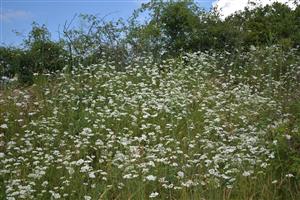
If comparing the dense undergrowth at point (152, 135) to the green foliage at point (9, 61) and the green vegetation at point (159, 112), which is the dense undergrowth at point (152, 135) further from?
the green foliage at point (9, 61)

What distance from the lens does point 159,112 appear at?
7246mm

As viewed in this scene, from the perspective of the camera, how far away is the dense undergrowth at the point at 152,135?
5113mm

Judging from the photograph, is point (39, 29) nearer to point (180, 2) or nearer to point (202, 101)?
point (180, 2)

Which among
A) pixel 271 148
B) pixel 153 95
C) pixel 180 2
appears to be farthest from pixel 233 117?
pixel 180 2

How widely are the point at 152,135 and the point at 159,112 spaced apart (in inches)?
32.9

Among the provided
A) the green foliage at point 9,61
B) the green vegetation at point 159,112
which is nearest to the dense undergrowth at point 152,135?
the green vegetation at point 159,112

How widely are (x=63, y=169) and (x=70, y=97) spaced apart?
2.54 m

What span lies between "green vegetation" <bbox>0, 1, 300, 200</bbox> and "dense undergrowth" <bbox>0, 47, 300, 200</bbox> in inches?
0.8

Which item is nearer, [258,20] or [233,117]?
[233,117]

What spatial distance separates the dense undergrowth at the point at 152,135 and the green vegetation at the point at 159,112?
0.07 ft

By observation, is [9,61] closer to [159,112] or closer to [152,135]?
[159,112]

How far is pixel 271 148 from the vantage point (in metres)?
5.50

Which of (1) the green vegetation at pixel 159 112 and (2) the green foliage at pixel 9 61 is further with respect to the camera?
(2) the green foliage at pixel 9 61

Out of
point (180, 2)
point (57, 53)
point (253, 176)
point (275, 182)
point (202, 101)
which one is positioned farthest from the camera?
point (180, 2)
